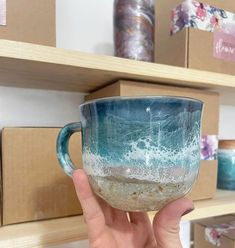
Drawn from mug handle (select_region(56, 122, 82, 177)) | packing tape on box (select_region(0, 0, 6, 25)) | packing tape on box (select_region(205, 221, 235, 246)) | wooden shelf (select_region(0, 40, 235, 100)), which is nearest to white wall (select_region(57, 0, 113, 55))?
wooden shelf (select_region(0, 40, 235, 100))

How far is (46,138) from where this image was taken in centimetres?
45

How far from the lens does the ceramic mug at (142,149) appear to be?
0.87 ft

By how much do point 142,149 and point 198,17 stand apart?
1.22ft

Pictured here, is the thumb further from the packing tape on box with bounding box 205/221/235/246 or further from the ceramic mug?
the packing tape on box with bounding box 205/221/235/246

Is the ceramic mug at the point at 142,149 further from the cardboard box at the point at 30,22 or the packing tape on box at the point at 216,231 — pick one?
the packing tape on box at the point at 216,231

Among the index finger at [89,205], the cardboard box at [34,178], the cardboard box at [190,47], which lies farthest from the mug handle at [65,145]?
the cardboard box at [190,47]

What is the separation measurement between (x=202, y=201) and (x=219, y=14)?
0.37 metres

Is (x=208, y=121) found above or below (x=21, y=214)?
A: above

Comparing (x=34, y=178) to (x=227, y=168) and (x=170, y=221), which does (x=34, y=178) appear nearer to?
(x=170, y=221)

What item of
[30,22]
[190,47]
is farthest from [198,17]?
[30,22]

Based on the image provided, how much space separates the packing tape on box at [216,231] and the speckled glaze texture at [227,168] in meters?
0.12

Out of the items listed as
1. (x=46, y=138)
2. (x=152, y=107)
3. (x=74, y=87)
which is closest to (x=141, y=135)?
(x=152, y=107)

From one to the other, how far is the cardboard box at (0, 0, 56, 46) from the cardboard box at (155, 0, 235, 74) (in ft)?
0.82

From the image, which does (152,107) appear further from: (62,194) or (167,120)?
(62,194)
